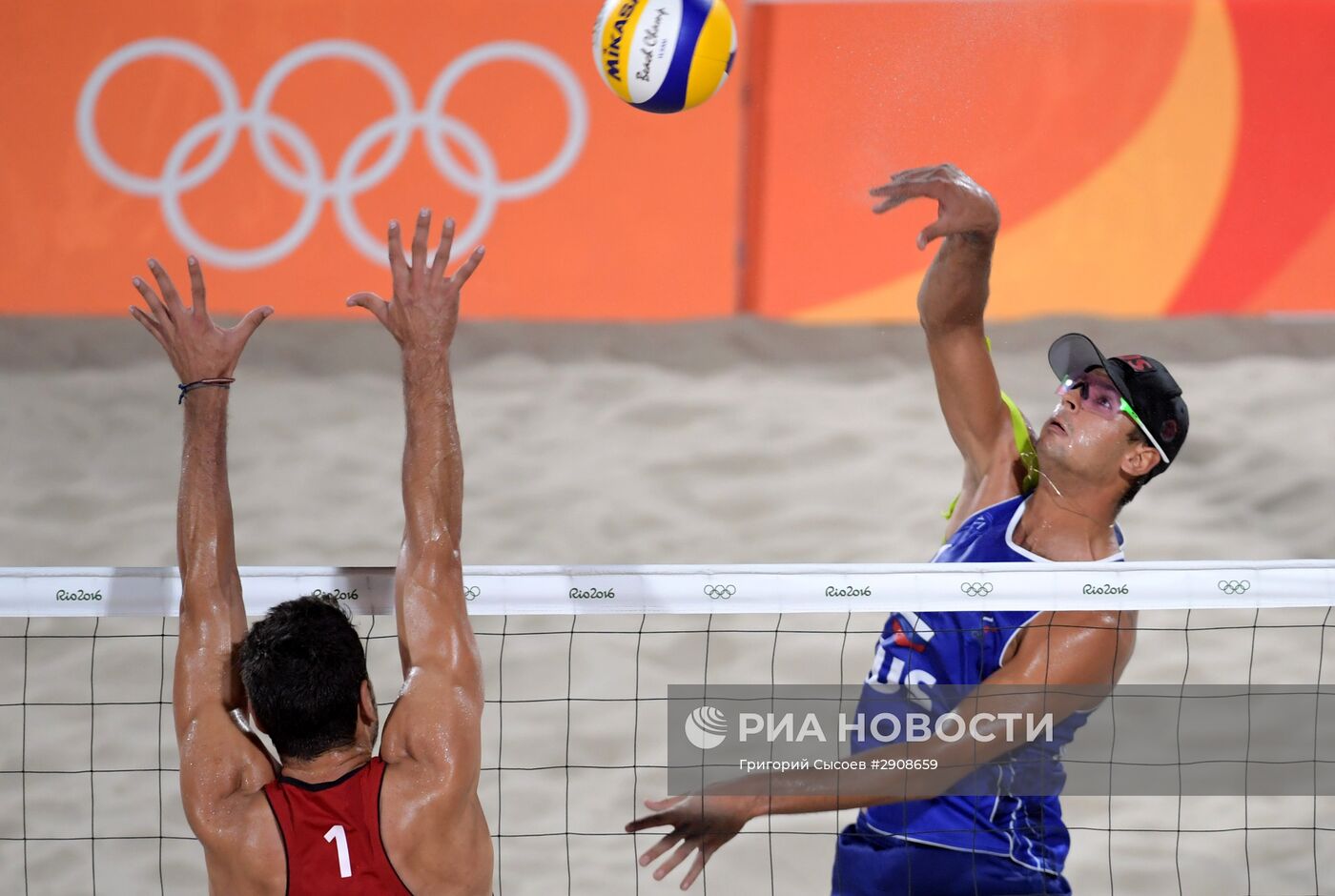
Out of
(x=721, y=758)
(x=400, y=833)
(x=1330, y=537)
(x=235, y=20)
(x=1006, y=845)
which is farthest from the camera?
(x=235, y=20)

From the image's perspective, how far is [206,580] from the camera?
290 centimetres

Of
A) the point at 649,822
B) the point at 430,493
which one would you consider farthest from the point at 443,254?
the point at 649,822

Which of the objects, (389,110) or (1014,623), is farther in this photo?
(389,110)

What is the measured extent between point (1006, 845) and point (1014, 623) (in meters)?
0.52

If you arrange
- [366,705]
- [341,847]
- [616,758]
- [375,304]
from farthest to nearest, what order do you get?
1. [616,758]
2. [375,304]
3. [366,705]
4. [341,847]

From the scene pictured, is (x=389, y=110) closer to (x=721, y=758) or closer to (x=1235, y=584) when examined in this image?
(x=721, y=758)

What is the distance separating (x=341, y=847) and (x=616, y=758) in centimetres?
295

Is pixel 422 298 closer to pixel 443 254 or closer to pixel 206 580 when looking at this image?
pixel 443 254

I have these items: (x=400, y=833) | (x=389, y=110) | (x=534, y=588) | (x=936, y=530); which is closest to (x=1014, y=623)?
(x=534, y=588)

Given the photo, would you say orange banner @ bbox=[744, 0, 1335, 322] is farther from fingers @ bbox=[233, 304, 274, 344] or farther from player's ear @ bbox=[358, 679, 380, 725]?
player's ear @ bbox=[358, 679, 380, 725]

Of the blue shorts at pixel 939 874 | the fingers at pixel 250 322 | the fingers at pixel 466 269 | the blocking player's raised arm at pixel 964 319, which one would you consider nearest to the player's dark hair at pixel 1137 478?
the blocking player's raised arm at pixel 964 319

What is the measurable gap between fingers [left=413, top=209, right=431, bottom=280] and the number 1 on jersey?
42.5 inches

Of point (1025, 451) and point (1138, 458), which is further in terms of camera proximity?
point (1025, 451)

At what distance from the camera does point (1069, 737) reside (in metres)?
3.52
